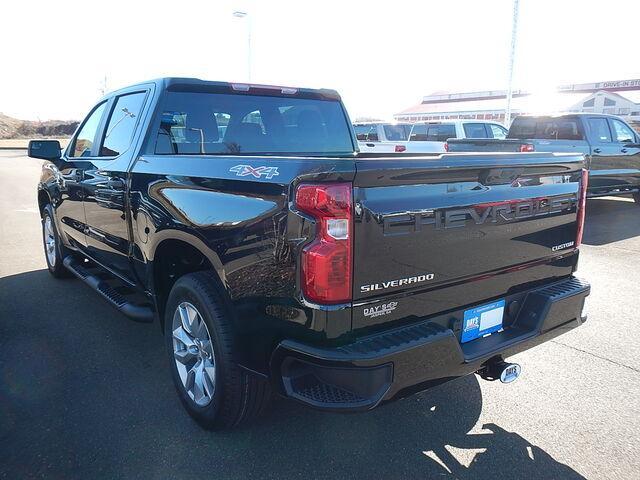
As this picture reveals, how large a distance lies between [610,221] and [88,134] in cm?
943

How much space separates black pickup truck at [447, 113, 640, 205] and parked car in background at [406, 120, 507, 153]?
343cm

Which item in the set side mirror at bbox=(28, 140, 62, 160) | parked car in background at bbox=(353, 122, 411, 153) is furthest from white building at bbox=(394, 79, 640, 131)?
side mirror at bbox=(28, 140, 62, 160)

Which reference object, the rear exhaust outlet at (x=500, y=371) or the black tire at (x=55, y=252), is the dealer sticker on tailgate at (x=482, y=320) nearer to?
the rear exhaust outlet at (x=500, y=371)

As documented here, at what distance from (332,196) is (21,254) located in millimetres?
6486

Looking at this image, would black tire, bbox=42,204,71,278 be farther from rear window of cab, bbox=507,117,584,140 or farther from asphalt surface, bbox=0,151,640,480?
rear window of cab, bbox=507,117,584,140

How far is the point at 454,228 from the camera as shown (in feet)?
7.83

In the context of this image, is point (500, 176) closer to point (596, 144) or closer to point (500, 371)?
point (500, 371)

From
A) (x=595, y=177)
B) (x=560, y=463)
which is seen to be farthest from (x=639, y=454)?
(x=595, y=177)

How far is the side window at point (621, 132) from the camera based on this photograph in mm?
11102

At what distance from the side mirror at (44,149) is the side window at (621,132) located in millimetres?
10993

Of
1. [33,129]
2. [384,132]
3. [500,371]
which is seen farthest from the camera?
[33,129]

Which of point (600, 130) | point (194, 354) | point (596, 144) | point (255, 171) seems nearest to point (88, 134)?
point (194, 354)

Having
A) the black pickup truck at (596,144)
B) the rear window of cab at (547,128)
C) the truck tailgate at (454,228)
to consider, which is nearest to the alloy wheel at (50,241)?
the truck tailgate at (454,228)

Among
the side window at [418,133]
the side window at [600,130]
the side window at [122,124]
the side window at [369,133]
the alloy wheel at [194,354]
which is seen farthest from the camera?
the side window at [369,133]
